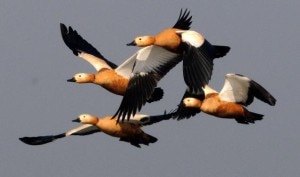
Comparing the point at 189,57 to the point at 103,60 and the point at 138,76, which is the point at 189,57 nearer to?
the point at 138,76

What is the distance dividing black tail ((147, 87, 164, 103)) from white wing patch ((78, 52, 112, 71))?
1565 millimetres

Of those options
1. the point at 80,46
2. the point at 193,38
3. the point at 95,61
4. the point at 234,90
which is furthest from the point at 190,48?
the point at 80,46

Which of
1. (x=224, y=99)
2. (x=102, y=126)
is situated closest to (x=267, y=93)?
(x=224, y=99)

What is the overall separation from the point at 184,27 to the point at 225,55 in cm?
148

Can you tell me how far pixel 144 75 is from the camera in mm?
32406

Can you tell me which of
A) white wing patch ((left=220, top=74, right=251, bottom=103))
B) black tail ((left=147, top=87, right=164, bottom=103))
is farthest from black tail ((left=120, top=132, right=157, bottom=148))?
white wing patch ((left=220, top=74, right=251, bottom=103))

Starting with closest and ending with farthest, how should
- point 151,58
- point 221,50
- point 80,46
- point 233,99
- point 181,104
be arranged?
point 221,50 < point 233,99 < point 151,58 < point 181,104 < point 80,46

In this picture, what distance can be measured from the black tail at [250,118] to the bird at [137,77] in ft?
6.92

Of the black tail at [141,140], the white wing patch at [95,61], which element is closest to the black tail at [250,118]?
the black tail at [141,140]

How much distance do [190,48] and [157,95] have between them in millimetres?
2883

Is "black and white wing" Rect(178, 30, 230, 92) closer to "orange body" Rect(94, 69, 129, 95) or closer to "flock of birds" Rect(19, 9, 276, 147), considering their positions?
"flock of birds" Rect(19, 9, 276, 147)

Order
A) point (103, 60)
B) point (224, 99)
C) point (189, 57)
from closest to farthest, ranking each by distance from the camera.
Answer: point (189, 57)
point (224, 99)
point (103, 60)

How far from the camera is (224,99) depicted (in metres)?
31.9

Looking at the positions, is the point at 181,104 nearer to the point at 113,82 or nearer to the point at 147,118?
the point at 147,118
